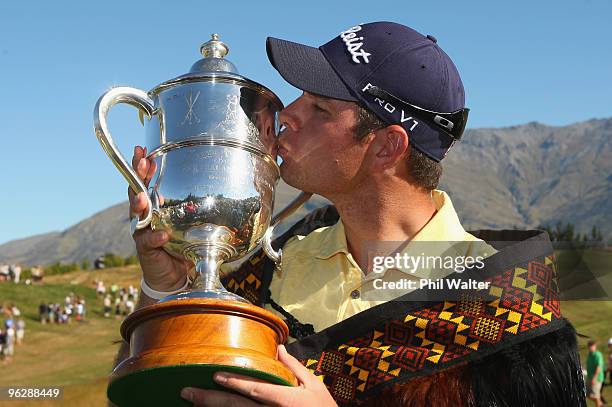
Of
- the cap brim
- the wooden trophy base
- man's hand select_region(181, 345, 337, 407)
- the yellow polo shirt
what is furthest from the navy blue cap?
man's hand select_region(181, 345, 337, 407)

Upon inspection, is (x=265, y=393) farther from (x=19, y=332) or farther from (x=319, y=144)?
(x=19, y=332)

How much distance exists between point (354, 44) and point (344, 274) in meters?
0.92

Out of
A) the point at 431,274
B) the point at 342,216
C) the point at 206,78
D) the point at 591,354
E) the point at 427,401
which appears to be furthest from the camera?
the point at 591,354

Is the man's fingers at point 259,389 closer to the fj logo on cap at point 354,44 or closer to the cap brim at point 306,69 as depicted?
the cap brim at point 306,69

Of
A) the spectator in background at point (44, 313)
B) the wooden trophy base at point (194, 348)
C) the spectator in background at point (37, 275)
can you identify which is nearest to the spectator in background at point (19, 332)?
the spectator in background at point (44, 313)

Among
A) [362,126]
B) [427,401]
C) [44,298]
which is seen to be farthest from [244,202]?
[44,298]

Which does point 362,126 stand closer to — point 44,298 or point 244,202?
point 244,202

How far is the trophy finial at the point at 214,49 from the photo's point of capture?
307 cm

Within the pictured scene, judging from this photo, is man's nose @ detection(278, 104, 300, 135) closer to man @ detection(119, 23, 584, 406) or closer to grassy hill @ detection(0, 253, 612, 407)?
man @ detection(119, 23, 584, 406)

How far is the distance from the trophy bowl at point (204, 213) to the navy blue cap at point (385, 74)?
196mm

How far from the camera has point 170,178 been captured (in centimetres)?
270

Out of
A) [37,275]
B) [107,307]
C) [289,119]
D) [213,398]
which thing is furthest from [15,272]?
[213,398]

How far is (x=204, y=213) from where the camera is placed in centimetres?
263

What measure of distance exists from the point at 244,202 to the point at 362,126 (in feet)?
2.32
